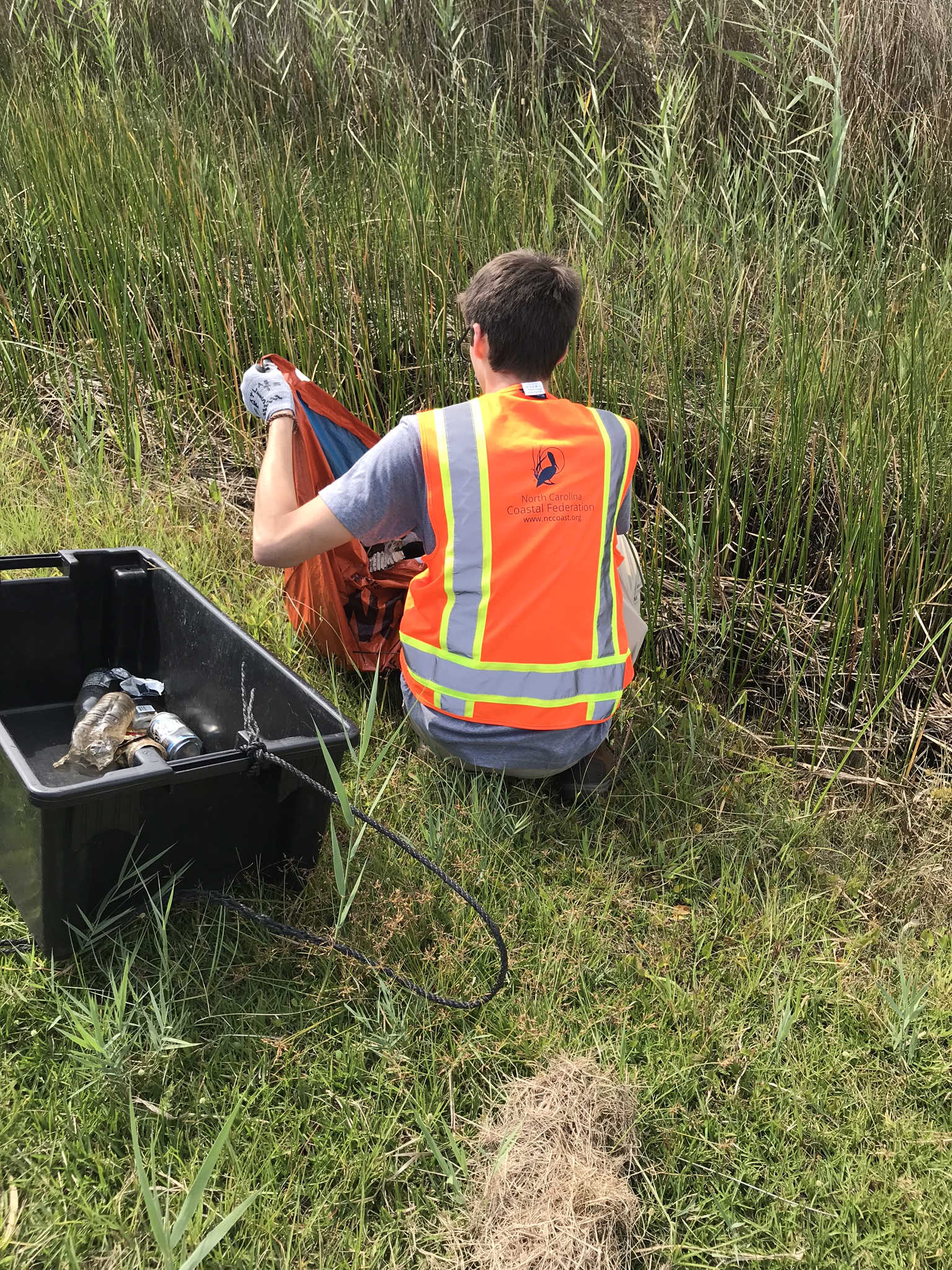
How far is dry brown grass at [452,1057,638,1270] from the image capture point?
1.37 metres

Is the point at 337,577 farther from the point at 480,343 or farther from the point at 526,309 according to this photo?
the point at 526,309

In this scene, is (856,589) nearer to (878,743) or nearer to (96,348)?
(878,743)

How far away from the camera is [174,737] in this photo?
199 centimetres

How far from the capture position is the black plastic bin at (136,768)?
1548 mm

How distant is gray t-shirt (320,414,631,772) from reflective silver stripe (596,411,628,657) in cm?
10

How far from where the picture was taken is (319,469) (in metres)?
2.40

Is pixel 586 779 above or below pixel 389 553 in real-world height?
below

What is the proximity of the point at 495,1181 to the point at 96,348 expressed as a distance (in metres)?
3.01

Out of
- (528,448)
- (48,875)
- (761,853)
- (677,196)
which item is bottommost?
(761,853)

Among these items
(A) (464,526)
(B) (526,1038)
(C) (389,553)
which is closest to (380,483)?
(A) (464,526)

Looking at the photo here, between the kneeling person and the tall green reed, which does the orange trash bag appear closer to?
the kneeling person

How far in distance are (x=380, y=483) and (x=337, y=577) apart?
42 cm

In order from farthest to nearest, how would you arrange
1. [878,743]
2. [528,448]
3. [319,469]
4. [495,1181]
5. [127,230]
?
[127,230], [878,743], [319,469], [528,448], [495,1181]

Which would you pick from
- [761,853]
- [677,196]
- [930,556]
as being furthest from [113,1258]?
[677,196]
